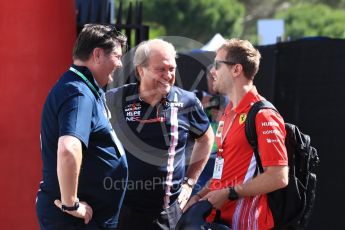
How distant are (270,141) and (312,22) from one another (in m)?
31.3

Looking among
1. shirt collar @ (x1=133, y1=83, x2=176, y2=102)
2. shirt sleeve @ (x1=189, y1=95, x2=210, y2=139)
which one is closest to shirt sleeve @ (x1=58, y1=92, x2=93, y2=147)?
shirt collar @ (x1=133, y1=83, x2=176, y2=102)

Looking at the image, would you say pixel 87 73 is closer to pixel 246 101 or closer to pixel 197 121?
pixel 246 101

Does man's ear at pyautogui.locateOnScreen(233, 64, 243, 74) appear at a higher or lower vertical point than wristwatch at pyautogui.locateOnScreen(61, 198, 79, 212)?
higher

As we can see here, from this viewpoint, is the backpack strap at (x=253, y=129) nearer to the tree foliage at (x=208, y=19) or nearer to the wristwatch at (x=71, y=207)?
the wristwatch at (x=71, y=207)

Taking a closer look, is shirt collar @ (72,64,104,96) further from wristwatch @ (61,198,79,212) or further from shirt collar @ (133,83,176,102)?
shirt collar @ (133,83,176,102)

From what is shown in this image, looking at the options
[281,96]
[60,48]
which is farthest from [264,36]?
[60,48]

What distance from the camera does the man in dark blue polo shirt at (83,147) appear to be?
136 inches

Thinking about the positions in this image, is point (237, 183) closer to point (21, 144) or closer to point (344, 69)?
point (21, 144)

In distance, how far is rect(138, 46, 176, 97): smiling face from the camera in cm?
448

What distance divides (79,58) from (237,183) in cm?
113

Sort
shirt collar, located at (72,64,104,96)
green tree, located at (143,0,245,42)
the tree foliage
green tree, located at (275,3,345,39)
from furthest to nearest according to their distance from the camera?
green tree, located at (143,0,245,42) < the tree foliage < green tree, located at (275,3,345,39) < shirt collar, located at (72,64,104,96)

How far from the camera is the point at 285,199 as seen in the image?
148 inches

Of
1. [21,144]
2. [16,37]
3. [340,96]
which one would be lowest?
[21,144]

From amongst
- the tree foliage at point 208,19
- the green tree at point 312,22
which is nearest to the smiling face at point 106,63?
the green tree at point 312,22
